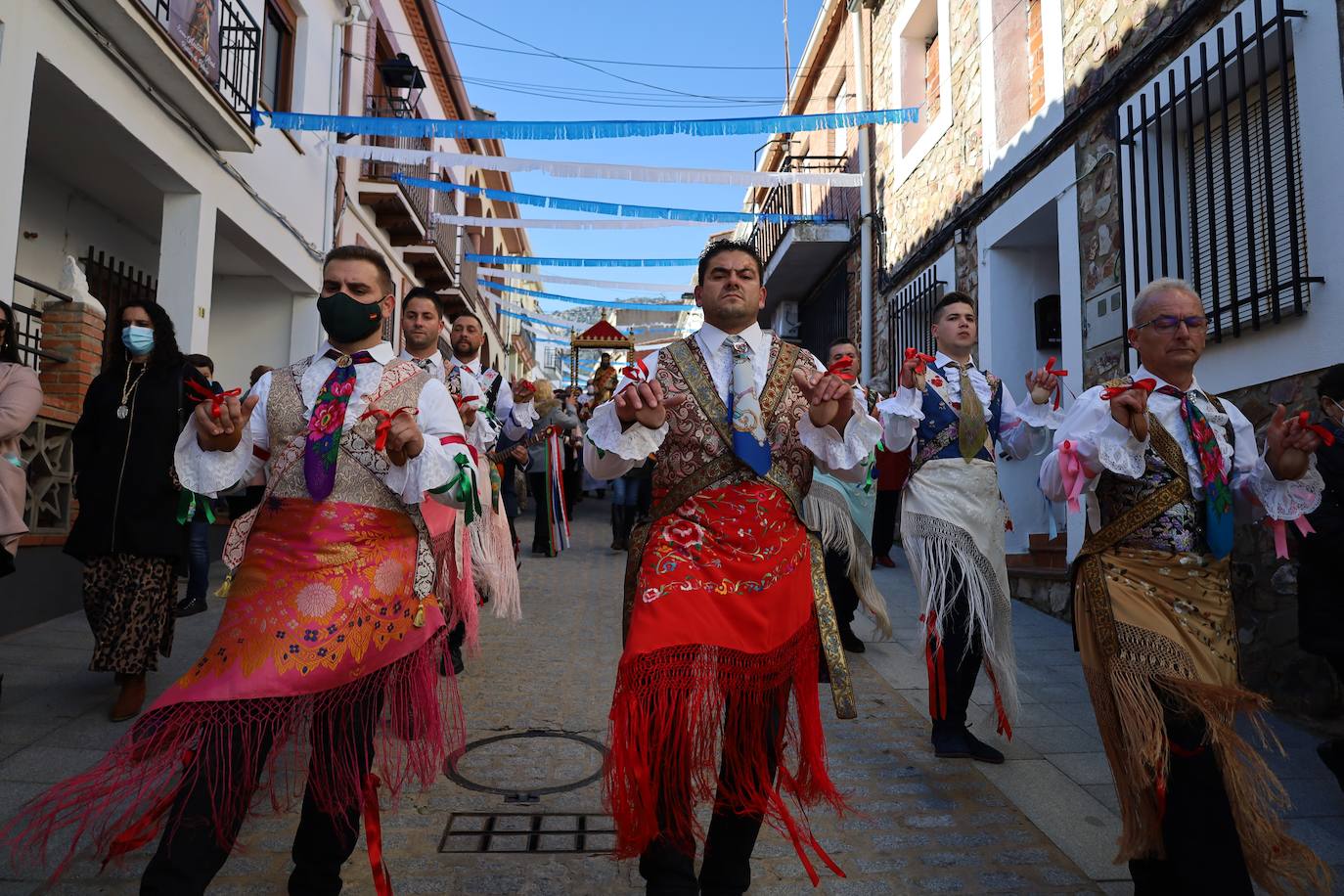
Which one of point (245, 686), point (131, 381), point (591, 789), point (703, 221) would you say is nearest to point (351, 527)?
point (245, 686)

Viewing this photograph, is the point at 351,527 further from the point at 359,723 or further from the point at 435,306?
the point at 435,306

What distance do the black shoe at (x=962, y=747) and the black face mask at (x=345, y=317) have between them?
2812 mm

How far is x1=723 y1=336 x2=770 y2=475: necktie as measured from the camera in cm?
232

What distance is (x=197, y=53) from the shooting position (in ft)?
23.2

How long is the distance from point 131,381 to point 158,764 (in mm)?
2924

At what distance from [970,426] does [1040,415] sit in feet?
1.06

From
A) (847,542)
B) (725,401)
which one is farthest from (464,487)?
(847,542)

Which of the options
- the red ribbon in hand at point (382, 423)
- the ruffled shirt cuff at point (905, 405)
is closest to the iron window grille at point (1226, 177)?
the ruffled shirt cuff at point (905, 405)

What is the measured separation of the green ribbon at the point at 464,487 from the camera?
2.16m

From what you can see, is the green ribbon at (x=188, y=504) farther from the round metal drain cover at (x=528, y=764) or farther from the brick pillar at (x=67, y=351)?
the brick pillar at (x=67, y=351)

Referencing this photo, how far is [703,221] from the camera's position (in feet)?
39.4

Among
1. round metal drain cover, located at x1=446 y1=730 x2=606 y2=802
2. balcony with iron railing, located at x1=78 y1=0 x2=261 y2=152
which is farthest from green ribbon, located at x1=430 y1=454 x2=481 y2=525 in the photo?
balcony with iron railing, located at x1=78 y1=0 x2=261 y2=152

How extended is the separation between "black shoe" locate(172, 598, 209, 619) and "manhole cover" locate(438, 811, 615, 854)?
397 cm

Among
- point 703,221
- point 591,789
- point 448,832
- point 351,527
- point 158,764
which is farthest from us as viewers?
point 703,221
